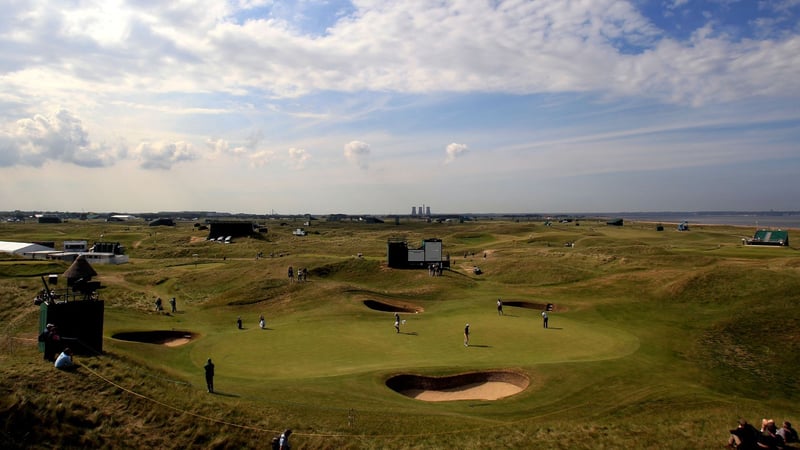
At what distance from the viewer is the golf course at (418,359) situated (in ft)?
62.7

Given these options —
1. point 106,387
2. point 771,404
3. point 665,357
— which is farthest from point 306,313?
point 771,404

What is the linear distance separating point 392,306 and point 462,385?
2425cm

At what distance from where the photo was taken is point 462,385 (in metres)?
27.7

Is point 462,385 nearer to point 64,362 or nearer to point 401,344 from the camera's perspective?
point 401,344

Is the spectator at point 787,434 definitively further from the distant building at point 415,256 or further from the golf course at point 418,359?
the distant building at point 415,256

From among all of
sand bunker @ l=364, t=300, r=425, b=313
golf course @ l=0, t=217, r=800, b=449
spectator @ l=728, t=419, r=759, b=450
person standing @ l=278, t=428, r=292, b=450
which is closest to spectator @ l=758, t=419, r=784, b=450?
spectator @ l=728, t=419, r=759, b=450

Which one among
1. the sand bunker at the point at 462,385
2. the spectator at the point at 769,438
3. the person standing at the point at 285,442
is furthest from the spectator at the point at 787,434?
the person standing at the point at 285,442

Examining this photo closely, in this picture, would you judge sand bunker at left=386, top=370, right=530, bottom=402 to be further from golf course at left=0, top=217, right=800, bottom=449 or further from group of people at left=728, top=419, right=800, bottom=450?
group of people at left=728, top=419, right=800, bottom=450

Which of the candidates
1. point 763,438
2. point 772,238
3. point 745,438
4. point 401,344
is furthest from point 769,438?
point 772,238

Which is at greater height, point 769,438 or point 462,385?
point 769,438

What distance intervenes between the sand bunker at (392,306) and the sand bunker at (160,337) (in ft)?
57.6

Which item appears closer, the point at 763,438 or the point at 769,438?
the point at 769,438

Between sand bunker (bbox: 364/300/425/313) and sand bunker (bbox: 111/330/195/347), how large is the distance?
1757 cm

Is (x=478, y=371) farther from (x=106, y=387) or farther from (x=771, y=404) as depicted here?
(x=106, y=387)
